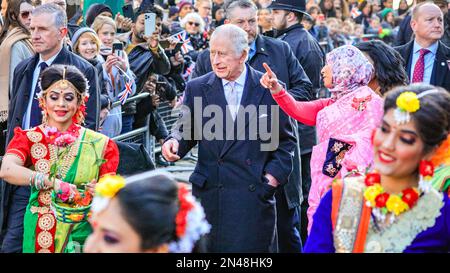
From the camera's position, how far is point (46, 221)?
6.60 metres

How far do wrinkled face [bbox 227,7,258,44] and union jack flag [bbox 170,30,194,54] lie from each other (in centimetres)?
321

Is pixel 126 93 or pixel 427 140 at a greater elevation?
pixel 427 140

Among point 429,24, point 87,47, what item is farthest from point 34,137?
point 429,24

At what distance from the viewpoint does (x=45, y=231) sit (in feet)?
21.7

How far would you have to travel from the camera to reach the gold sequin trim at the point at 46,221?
6590mm

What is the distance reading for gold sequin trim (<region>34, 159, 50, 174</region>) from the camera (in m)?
6.62

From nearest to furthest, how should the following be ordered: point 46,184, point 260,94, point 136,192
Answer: point 136,192 < point 46,184 < point 260,94

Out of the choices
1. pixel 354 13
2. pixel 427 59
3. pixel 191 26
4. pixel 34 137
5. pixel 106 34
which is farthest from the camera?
pixel 354 13

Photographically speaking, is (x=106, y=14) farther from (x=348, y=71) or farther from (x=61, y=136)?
(x=61, y=136)

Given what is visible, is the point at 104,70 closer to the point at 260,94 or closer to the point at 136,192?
the point at 260,94

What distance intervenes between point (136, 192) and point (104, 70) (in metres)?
5.98

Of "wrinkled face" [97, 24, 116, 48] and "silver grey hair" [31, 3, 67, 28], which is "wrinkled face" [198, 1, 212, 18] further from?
"silver grey hair" [31, 3, 67, 28]

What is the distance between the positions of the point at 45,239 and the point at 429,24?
5247 millimetres

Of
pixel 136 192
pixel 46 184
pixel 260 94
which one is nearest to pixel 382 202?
pixel 136 192
